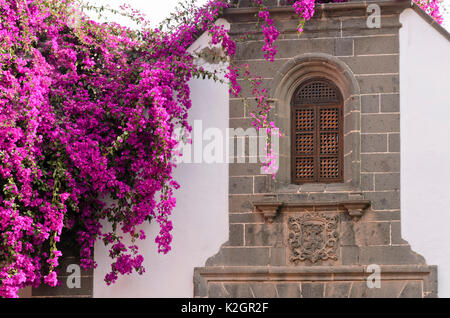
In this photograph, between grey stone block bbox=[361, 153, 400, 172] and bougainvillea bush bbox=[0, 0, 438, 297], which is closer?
bougainvillea bush bbox=[0, 0, 438, 297]

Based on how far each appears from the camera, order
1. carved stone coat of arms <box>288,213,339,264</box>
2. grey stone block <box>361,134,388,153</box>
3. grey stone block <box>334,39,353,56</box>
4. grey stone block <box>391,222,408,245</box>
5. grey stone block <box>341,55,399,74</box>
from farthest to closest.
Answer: grey stone block <box>334,39,353,56</box>, grey stone block <box>341,55,399,74</box>, grey stone block <box>361,134,388,153</box>, carved stone coat of arms <box>288,213,339,264</box>, grey stone block <box>391,222,408,245</box>

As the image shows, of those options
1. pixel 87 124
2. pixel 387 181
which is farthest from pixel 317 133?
pixel 87 124

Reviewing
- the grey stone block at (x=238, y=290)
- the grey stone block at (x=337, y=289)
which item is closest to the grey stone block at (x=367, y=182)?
the grey stone block at (x=337, y=289)

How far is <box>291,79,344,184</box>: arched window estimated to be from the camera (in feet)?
38.4

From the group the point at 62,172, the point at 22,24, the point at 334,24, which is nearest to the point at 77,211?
the point at 62,172

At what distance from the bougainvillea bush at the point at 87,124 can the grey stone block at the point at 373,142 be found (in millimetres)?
1169

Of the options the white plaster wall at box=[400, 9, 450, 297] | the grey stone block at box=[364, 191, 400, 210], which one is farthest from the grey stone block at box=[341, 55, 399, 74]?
the grey stone block at box=[364, 191, 400, 210]

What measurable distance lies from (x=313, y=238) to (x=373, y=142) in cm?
138

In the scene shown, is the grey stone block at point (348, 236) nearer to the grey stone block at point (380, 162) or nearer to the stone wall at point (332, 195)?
the stone wall at point (332, 195)

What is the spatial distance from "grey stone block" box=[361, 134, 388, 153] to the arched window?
0.35 meters

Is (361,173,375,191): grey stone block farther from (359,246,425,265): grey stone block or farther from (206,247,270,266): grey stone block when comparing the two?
(206,247,270,266): grey stone block

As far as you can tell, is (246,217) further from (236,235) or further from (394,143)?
(394,143)

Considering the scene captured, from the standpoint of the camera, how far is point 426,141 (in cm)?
1130

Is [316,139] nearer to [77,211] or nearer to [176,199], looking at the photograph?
[176,199]
